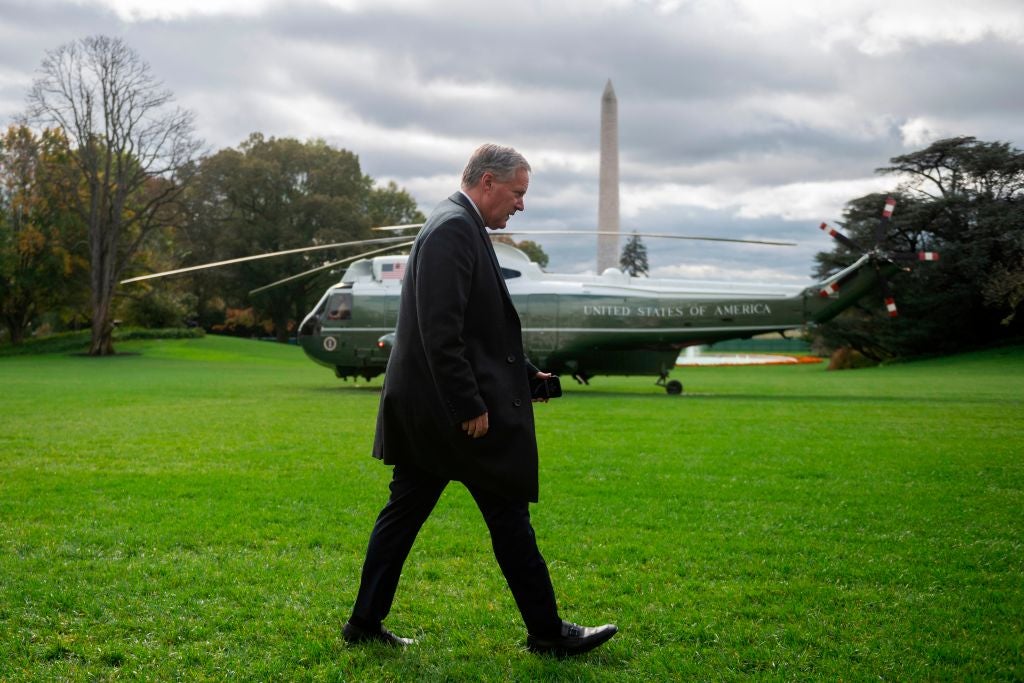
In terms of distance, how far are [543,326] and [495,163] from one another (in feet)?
53.4

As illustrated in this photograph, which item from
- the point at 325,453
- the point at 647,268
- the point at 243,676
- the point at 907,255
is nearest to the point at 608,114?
the point at 907,255

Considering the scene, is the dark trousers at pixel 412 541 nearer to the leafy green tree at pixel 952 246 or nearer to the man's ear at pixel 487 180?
the man's ear at pixel 487 180

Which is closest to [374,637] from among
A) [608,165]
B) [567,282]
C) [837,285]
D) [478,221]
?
[478,221]

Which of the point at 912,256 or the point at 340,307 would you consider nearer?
the point at 912,256

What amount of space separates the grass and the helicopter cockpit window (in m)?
10.0

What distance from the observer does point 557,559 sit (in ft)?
17.0

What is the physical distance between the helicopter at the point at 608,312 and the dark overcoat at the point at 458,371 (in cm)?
1487

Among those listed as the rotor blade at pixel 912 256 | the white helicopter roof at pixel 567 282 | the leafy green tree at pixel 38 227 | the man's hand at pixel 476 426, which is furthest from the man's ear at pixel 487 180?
the leafy green tree at pixel 38 227

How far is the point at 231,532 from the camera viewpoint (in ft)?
18.8

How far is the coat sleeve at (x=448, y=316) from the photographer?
3521 mm

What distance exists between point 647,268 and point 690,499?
102397 mm

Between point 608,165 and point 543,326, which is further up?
point 608,165

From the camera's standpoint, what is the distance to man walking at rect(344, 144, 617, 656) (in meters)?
3.57

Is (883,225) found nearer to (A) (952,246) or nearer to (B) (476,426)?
(A) (952,246)
